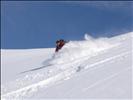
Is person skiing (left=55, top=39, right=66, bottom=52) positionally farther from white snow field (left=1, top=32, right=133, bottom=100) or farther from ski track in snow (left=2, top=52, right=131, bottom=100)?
ski track in snow (left=2, top=52, right=131, bottom=100)

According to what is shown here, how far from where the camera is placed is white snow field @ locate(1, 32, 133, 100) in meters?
8.95

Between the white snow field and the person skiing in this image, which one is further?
the person skiing

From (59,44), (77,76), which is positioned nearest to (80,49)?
(59,44)

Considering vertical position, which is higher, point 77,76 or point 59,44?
point 59,44

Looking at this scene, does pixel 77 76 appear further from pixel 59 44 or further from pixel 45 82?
pixel 59 44

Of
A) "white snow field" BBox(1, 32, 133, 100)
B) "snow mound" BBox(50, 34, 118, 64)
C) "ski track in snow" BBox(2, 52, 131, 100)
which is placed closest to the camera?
"white snow field" BBox(1, 32, 133, 100)

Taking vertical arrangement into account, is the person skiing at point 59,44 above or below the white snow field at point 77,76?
above

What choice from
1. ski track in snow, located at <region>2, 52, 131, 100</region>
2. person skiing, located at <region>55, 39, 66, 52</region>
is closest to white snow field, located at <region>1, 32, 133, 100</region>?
ski track in snow, located at <region>2, 52, 131, 100</region>

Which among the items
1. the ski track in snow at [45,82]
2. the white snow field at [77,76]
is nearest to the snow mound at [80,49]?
the white snow field at [77,76]

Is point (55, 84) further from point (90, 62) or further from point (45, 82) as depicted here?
point (90, 62)

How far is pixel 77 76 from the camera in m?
10.8

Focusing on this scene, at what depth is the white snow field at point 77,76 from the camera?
29.4 feet

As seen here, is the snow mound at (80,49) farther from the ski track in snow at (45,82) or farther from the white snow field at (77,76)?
the ski track in snow at (45,82)

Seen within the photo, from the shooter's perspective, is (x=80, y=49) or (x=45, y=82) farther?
(x=80, y=49)
